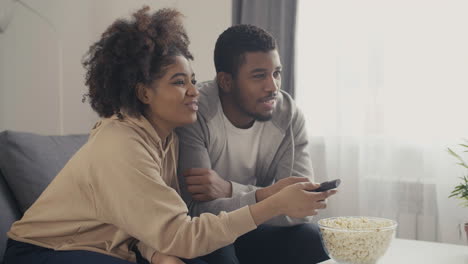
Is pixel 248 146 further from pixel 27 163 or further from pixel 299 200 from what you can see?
pixel 27 163

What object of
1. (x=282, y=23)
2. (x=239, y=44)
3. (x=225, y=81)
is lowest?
(x=225, y=81)

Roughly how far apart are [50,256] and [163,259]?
0.92 ft

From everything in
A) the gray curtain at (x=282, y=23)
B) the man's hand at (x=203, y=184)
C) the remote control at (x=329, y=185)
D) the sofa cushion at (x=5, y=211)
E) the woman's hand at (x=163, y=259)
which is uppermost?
the gray curtain at (x=282, y=23)

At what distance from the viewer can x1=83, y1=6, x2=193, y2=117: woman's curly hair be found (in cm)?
147

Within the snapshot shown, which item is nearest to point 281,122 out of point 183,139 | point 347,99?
point 183,139

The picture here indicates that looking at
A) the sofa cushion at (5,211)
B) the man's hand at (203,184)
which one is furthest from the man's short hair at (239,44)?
the sofa cushion at (5,211)

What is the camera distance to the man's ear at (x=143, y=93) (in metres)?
1.51

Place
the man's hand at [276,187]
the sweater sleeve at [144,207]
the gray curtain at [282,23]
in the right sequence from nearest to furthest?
the sweater sleeve at [144,207], the man's hand at [276,187], the gray curtain at [282,23]

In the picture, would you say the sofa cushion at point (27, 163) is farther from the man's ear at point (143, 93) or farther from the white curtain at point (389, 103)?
the white curtain at point (389, 103)

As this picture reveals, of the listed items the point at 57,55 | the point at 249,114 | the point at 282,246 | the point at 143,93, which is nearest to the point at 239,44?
the point at 249,114

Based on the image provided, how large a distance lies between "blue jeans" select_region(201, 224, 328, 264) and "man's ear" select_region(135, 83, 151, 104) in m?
0.54

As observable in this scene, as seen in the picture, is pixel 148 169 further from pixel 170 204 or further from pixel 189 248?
pixel 189 248

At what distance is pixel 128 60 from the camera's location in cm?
147

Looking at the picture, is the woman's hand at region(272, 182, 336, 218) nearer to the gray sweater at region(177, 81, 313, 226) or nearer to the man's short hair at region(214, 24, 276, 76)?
the gray sweater at region(177, 81, 313, 226)
